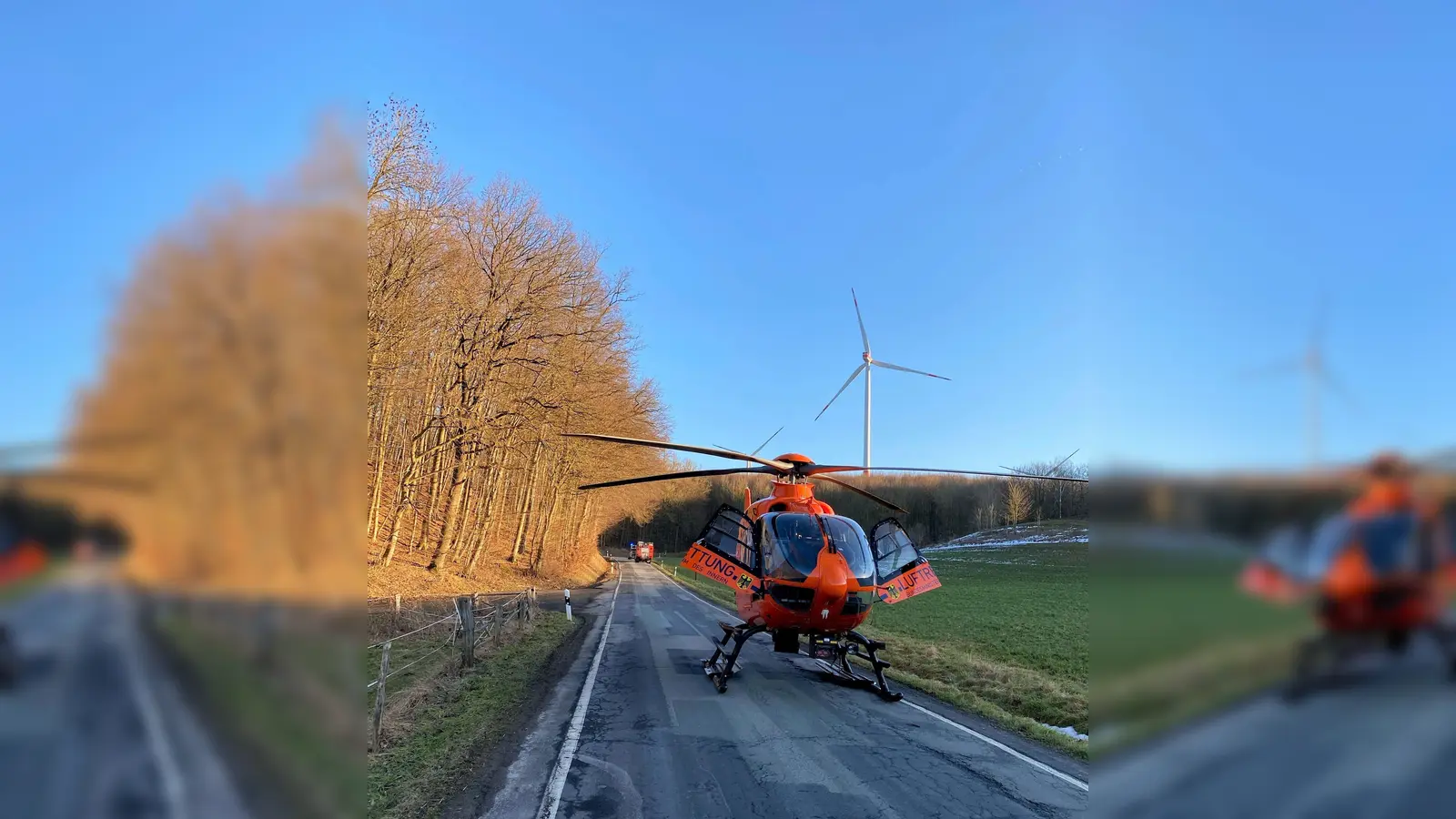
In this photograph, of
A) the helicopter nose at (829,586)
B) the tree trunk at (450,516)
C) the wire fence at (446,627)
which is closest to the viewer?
the helicopter nose at (829,586)

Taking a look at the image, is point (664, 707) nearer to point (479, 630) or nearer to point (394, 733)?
point (394, 733)

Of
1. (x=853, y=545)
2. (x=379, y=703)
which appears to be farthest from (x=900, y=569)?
(x=379, y=703)
